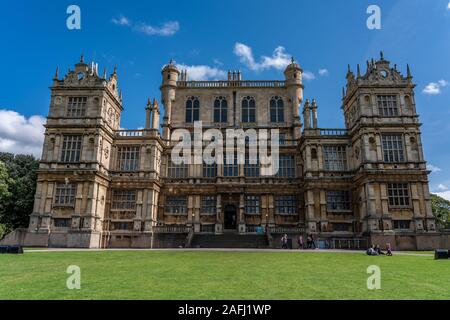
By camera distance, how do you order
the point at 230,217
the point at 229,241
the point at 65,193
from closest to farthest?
the point at 229,241, the point at 65,193, the point at 230,217

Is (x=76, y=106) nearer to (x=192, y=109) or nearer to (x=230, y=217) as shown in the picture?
(x=192, y=109)

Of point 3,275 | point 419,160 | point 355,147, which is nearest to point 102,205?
point 3,275

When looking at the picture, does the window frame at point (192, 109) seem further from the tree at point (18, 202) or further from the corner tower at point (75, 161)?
the tree at point (18, 202)

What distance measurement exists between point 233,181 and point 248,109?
1166 centimetres

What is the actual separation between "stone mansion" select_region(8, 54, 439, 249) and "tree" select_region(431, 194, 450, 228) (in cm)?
2382

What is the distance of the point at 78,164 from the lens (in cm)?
Result: 3769

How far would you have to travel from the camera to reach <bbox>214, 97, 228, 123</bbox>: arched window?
47.2 m

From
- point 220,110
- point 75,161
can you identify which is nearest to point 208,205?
point 220,110

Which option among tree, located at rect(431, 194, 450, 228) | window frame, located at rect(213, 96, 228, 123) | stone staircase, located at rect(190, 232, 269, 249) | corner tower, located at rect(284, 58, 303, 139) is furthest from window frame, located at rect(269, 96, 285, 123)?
tree, located at rect(431, 194, 450, 228)

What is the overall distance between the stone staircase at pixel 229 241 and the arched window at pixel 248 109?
1722cm

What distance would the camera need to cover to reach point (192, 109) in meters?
47.7

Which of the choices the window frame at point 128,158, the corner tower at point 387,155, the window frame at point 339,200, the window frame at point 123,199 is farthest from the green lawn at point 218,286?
the window frame at point 128,158
